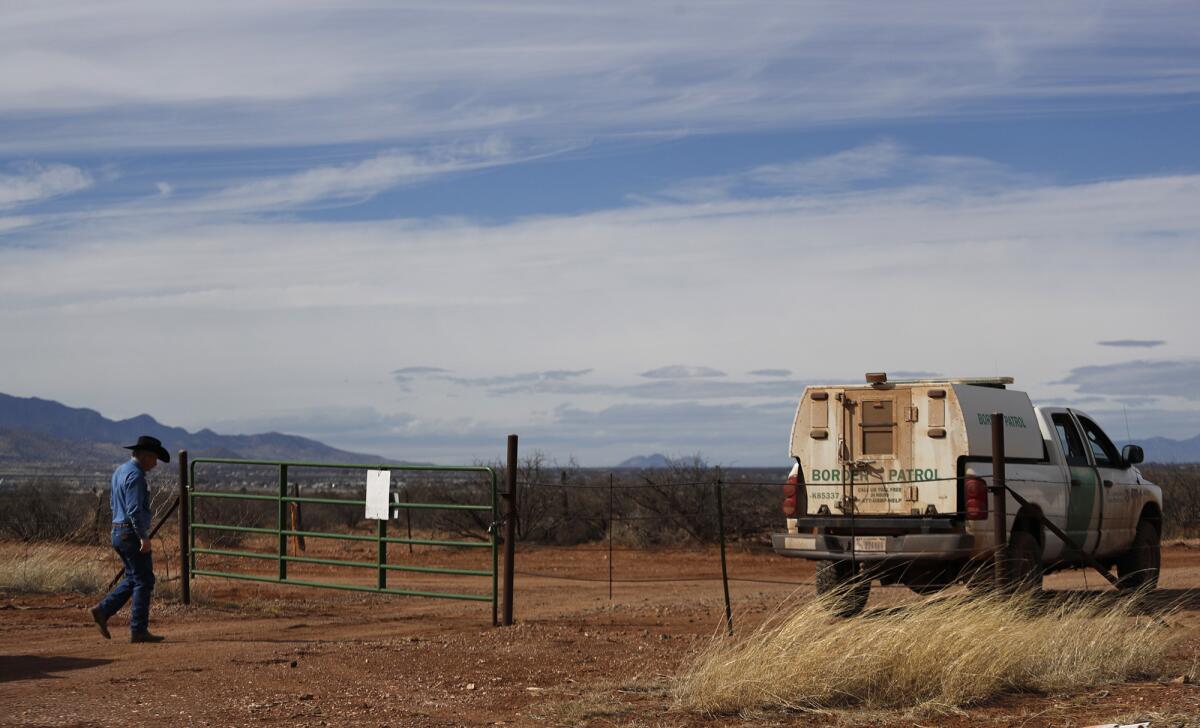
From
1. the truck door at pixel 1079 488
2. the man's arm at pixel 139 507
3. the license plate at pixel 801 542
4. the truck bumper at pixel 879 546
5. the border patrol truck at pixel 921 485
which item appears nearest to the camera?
the man's arm at pixel 139 507

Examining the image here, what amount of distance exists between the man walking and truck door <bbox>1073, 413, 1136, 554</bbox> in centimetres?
964

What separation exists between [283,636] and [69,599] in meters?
4.76

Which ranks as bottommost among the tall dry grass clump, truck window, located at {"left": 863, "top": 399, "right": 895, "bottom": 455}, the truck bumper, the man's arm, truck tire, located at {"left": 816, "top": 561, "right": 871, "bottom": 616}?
the tall dry grass clump

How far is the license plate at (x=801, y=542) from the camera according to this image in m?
13.8

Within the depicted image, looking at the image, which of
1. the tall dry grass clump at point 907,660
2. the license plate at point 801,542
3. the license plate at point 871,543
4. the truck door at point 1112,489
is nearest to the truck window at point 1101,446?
the truck door at point 1112,489

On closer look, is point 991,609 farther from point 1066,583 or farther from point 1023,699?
point 1066,583

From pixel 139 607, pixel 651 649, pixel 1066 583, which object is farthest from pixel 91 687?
pixel 1066 583

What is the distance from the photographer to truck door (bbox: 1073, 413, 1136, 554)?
1539 cm

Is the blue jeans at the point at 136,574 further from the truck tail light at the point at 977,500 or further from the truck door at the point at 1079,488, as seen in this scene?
the truck door at the point at 1079,488

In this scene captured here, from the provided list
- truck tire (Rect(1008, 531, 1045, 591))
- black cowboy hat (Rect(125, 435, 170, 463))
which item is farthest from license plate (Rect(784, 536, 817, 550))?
black cowboy hat (Rect(125, 435, 170, 463))

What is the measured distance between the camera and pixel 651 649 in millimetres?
12266

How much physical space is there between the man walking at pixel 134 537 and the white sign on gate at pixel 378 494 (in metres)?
2.73

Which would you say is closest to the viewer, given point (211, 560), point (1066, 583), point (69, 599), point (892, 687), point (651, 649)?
point (892, 687)

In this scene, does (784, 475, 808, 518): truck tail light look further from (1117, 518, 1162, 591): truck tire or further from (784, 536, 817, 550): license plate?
(1117, 518, 1162, 591): truck tire
